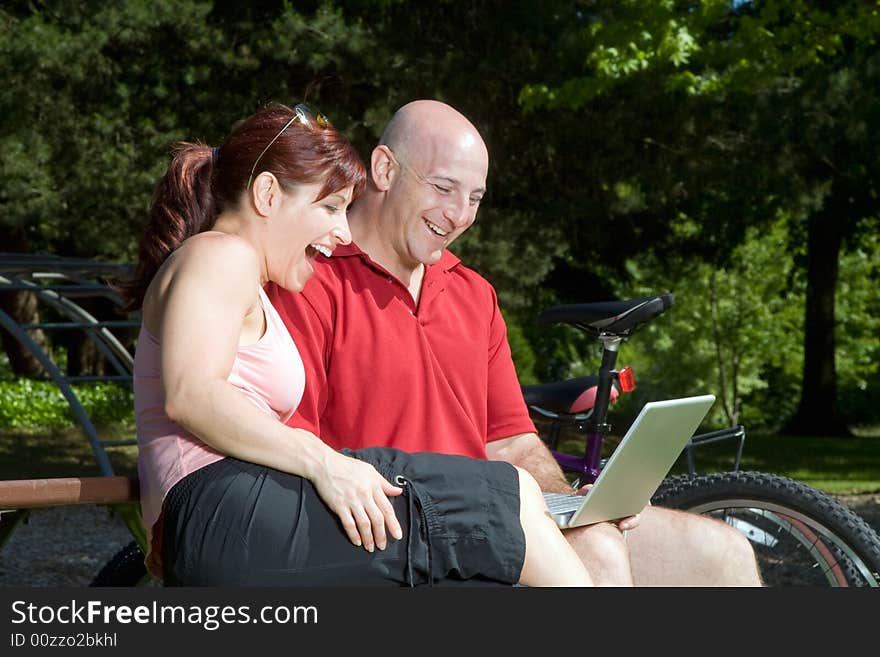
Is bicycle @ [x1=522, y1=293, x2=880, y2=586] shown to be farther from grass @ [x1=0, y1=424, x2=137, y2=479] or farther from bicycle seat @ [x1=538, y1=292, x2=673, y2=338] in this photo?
grass @ [x1=0, y1=424, x2=137, y2=479]

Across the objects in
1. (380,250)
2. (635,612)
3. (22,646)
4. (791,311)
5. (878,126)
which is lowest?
(791,311)

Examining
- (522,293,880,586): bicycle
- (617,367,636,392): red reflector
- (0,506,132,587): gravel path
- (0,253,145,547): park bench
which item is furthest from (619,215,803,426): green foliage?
(522,293,880,586): bicycle

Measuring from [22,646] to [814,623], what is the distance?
126 cm

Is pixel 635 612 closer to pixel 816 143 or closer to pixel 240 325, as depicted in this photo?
pixel 240 325

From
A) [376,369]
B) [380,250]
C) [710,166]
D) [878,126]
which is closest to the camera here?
[376,369]

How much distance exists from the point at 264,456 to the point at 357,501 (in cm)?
16

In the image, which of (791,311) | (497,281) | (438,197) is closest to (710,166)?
(497,281)

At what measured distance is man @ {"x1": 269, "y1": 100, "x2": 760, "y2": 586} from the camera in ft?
8.84

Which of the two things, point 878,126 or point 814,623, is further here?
point 878,126

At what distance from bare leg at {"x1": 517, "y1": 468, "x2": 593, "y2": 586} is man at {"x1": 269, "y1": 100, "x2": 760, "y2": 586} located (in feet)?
0.73

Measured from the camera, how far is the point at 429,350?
9.16 feet

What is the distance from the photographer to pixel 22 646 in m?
2.01

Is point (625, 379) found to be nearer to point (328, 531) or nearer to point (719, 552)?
point (719, 552)

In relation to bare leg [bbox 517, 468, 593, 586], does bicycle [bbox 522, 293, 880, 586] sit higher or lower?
lower
